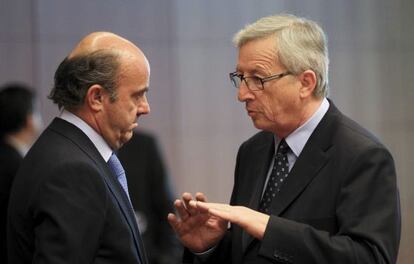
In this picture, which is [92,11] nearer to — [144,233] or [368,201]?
[144,233]

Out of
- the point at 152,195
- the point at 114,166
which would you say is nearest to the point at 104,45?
the point at 114,166

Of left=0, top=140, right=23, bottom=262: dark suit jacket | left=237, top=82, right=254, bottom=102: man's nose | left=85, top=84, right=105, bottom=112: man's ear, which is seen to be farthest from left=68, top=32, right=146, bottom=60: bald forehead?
left=0, top=140, right=23, bottom=262: dark suit jacket

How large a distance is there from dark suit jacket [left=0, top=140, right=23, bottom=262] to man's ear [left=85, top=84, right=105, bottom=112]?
1.49 m

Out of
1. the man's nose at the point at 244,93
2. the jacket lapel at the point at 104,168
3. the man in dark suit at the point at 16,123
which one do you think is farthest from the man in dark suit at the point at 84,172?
the man in dark suit at the point at 16,123

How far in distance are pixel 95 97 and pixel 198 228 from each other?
1.73ft

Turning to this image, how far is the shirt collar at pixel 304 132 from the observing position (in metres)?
2.64

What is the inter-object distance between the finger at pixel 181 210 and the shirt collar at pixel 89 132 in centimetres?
25

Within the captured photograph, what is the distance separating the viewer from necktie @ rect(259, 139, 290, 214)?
8.73ft

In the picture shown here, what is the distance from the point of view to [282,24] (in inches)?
103

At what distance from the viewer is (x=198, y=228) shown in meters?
2.68

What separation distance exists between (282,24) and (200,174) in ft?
9.04

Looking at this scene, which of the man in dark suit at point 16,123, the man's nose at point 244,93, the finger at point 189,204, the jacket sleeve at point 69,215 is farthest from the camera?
the man in dark suit at point 16,123

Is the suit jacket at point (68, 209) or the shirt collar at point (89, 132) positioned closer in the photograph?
the suit jacket at point (68, 209)

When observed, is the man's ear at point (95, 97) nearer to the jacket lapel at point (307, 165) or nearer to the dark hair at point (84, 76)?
the dark hair at point (84, 76)
